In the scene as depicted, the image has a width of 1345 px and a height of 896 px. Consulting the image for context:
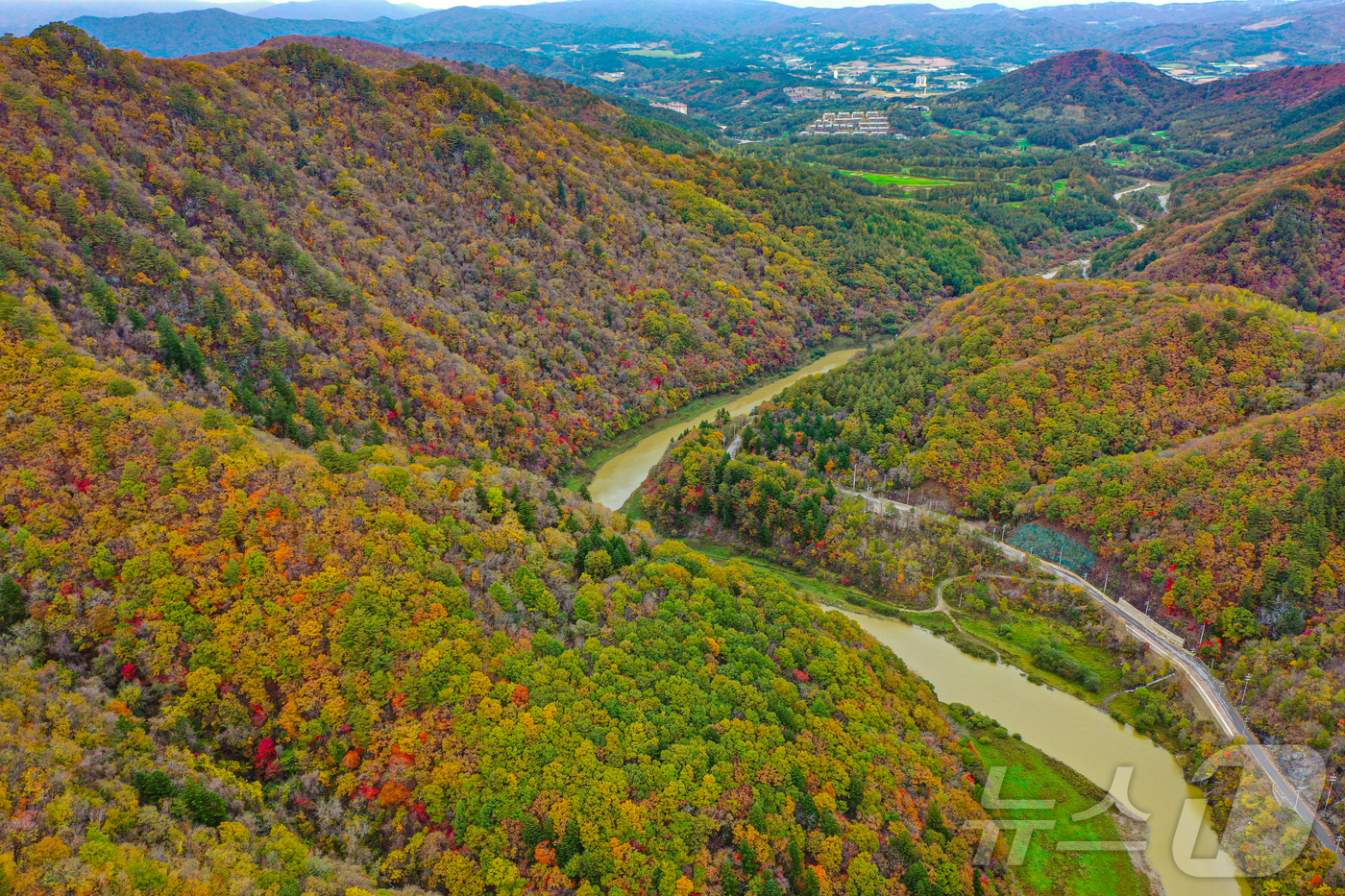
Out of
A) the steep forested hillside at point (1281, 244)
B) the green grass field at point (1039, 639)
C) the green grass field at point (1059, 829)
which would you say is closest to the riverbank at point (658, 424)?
the green grass field at point (1039, 639)

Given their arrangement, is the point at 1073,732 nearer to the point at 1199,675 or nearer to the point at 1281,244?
the point at 1199,675

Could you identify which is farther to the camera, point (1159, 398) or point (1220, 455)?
point (1159, 398)

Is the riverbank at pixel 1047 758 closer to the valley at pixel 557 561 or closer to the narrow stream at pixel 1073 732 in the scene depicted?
the narrow stream at pixel 1073 732

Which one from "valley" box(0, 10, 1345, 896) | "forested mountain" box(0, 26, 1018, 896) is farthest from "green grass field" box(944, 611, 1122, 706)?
"forested mountain" box(0, 26, 1018, 896)

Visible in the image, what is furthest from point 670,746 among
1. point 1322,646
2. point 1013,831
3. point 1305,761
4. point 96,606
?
point 1322,646

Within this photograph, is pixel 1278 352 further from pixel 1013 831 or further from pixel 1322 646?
pixel 1013 831

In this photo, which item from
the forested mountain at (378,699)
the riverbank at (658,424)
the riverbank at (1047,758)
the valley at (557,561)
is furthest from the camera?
the riverbank at (658,424)
